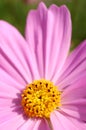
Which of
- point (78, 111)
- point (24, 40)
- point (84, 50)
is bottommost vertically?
point (78, 111)

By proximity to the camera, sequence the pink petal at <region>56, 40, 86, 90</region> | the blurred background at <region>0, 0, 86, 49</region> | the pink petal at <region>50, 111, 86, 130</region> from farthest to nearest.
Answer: the blurred background at <region>0, 0, 86, 49</region>
the pink petal at <region>56, 40, 86, 90</region>
the pink petal at <region>50, 111, 86, 130</region>

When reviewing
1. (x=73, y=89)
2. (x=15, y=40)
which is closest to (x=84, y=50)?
(x=73, y=89)

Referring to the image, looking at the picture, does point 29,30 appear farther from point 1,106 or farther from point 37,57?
point 1,106

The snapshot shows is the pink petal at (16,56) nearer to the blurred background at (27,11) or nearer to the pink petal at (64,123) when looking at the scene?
the pink petal at (64,123)

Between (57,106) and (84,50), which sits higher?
(84,50)

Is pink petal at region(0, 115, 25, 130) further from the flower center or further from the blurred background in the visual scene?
the blurred background

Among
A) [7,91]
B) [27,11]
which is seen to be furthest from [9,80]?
[27,11]

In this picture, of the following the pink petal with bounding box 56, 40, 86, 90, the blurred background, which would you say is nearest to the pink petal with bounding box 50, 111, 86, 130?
the pink petal with bounding box 56, 40, 86, 90

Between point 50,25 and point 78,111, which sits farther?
point 50,25
